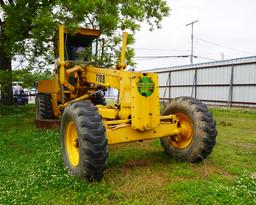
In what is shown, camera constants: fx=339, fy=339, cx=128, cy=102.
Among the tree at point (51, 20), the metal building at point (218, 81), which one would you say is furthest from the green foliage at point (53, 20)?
the metal building at point (218, 81)

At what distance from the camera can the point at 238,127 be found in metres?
12.1

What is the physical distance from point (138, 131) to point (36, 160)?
7.36ft

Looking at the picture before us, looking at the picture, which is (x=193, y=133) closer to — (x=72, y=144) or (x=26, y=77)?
(x=72, y=144)

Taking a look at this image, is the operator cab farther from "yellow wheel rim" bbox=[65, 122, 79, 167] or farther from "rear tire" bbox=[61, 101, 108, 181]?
"rear tire" bbox=[61, 101, 108, 181]

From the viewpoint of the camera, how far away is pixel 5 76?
1314cm

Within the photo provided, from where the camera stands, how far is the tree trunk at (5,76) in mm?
13227

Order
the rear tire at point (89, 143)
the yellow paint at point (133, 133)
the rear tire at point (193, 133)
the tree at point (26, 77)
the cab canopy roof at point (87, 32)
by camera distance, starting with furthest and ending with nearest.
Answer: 1. the tree at point (26, 77)
2. the cab canopy roof at point (87, 32)
3. the rear tire at point (193, 133)
4. the yellow paint at point (133, 133)
5. the rear tire at point (89, 143)

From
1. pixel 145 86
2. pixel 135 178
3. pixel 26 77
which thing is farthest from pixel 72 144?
pixel 26 77

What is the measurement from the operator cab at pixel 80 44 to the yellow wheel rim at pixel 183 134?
402cm

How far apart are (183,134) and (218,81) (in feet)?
51.3

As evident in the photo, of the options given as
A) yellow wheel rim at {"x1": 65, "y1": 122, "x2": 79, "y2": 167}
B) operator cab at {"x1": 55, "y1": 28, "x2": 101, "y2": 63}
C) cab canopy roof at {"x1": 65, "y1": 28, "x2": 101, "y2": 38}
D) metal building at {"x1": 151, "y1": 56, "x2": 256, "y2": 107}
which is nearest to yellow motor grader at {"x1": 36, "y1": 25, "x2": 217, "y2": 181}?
yellow wheel rim at {"x1": 65, "y1": 122, "x2": 79, "y2": 167}

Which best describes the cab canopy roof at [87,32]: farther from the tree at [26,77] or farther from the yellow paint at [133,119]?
the tree at [26,77]

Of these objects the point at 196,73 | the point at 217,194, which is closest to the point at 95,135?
the point at 217,194

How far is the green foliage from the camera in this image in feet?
35.8
